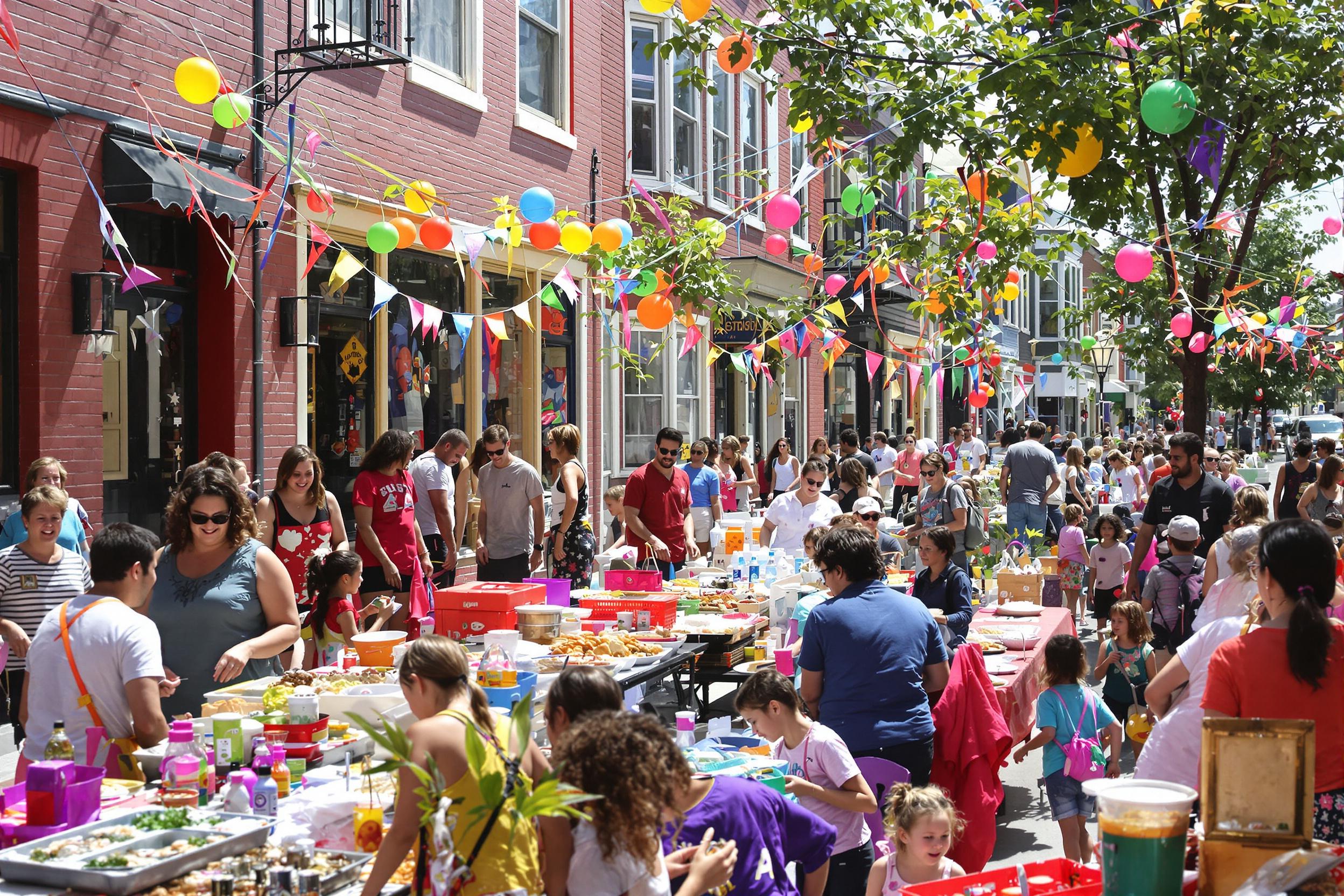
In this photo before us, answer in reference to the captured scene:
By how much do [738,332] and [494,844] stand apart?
14487 mm

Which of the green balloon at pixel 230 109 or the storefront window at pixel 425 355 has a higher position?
the green balloon at pixel 230 109

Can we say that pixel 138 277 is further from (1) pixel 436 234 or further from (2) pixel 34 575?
(2) pixel 34 575

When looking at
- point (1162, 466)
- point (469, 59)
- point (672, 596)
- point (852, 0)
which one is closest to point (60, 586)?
point (672, 596)

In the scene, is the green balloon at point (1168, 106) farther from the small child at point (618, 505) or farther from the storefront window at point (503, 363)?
the storefront window at point (503, 363)

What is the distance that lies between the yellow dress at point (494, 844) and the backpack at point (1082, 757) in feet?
12.8

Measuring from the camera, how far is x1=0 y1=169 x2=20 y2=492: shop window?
8.29 m

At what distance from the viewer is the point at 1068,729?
22.1 ft

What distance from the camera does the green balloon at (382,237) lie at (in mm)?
9180

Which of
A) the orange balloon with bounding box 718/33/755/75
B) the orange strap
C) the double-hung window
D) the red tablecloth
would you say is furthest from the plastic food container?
the double-hung window

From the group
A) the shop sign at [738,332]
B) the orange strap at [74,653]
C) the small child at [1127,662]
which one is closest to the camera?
the orange strap at [74,653]

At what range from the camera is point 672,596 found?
8.48 meters

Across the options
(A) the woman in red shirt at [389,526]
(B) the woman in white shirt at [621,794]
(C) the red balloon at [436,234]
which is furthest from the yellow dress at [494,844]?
(C) the red balloon at [436,234]

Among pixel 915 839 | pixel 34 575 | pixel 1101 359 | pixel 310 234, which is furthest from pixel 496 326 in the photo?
pixel 1101 359

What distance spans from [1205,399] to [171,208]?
8630 millimetres
